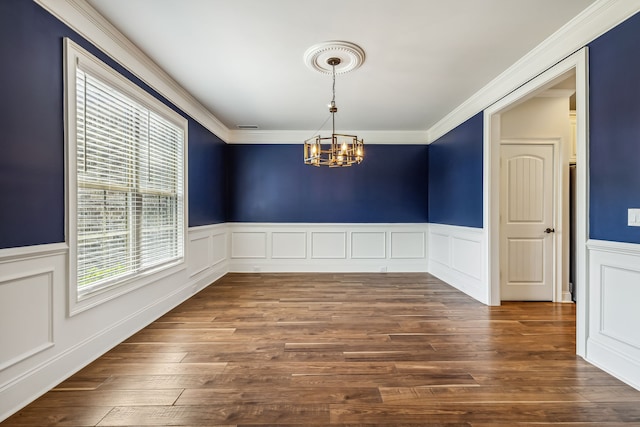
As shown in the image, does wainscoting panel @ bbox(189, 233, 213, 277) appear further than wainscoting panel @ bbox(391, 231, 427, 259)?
No

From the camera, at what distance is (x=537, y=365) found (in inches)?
93.1

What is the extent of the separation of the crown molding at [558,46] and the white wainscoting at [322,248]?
274cm

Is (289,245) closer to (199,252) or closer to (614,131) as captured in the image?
(199,252)

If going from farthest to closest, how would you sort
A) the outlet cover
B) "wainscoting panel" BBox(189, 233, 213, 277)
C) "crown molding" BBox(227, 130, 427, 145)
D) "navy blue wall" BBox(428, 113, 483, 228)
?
"crown molding" BBox(227, 130, 427, 145)
"wainscoting panel" BBox(189, 233, 213, 277)
"navy blue wall" BBox(428, 113, 483, 228)
the outlet cover

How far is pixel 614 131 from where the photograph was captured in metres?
2.20

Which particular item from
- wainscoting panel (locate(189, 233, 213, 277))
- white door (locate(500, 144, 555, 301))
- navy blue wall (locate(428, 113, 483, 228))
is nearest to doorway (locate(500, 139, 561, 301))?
white door (locate(500, 144, 555, 301))

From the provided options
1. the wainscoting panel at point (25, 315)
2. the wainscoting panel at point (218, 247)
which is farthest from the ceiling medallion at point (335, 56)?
the wainscoting panel at point (218, 247)

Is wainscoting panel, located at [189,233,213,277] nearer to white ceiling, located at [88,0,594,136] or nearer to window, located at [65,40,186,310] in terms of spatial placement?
window, located at [65,40,186,310]

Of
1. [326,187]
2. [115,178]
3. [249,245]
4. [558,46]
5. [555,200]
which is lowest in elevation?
[249,245]

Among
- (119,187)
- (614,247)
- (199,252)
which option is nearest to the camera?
(614,247)

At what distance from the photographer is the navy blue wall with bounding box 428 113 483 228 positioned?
13.7 ft

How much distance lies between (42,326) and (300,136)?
4785 millimetres

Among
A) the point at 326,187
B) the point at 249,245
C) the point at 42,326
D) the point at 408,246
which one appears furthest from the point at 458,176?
the point at 42,326

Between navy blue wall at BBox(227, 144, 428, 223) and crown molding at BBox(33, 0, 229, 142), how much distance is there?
1910 millimetres
